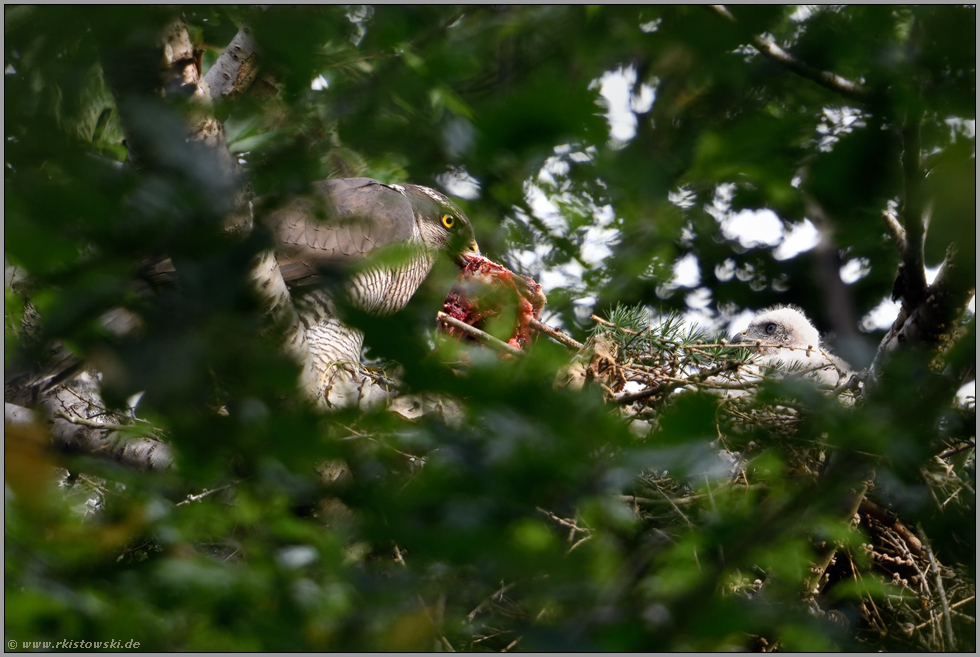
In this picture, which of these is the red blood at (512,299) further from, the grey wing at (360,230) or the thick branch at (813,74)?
the thick branch at (813,74)

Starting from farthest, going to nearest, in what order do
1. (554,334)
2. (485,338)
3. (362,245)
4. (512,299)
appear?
(362,245) < (554,334) < (512,299) < (485,338)

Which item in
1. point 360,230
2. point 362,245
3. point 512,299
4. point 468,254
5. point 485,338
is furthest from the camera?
point 468,254

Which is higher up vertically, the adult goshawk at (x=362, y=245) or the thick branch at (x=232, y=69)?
the thick branch at (x=232, y=69)

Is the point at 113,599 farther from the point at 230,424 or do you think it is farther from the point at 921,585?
the point at 921,585

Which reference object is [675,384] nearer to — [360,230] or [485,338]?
[485,338]

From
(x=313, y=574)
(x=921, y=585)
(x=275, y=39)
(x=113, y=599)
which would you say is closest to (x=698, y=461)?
(x=275, y=39)

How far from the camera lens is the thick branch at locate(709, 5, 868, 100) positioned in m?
0.98

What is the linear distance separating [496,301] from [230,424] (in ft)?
3.98

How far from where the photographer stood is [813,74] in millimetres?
1011

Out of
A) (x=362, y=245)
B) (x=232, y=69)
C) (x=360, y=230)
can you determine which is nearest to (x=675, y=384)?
(x=360, y=230)

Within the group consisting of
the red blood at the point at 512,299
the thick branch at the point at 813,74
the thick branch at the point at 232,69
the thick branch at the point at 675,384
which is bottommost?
the red blood at the point at 512,299

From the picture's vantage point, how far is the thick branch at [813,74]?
984 millimetres

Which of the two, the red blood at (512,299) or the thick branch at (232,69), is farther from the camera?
the red blood at (512,299)

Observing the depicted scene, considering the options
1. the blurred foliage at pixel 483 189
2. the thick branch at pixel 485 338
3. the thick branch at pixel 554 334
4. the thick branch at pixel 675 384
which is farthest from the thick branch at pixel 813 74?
the thick branch at pixel 554 334
